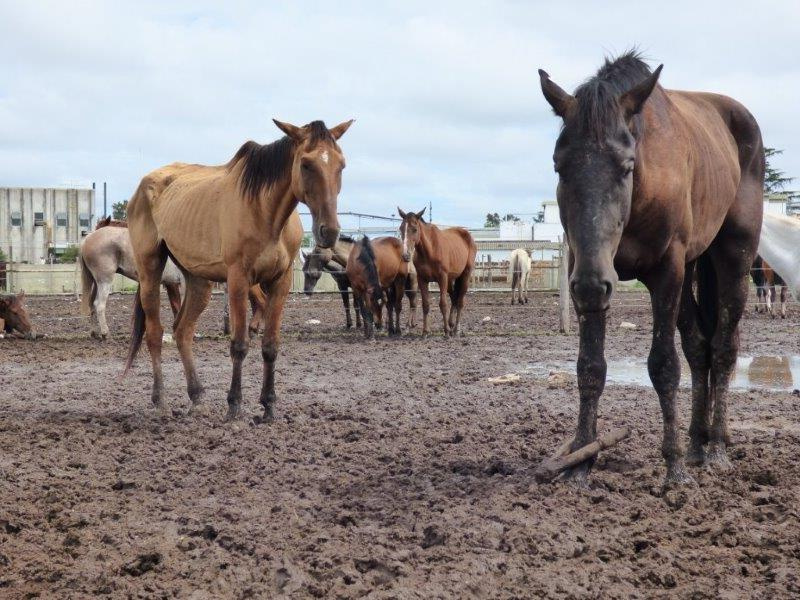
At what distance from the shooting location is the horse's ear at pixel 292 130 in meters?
6.04

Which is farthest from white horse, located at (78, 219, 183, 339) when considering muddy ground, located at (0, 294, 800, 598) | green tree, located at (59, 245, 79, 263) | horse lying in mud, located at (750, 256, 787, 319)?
green tree, located at (59, 245, 79, 263)

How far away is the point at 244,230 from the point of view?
6.16 meters

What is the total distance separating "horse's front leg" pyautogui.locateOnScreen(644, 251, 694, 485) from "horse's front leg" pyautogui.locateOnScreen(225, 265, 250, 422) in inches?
125

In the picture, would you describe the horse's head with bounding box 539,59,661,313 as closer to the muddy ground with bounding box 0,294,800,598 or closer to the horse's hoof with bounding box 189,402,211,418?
the muddy ground with bounding box 0,294,800,598

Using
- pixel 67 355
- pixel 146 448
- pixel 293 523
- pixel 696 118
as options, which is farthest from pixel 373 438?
pixel 67 355

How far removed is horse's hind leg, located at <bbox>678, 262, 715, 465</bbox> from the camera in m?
4.65

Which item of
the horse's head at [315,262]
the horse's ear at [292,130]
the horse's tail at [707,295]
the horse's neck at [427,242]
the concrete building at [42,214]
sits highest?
the concrete building at [42,214]

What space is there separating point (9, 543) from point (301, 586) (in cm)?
140

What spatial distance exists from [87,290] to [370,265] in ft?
15.0

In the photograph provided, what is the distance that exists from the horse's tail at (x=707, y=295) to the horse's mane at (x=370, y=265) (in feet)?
28.1

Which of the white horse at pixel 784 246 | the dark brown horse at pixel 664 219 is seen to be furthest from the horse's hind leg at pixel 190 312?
the white horse at pixel 784 246

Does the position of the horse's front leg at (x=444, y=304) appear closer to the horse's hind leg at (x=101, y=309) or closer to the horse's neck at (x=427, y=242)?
the horse's neck at (x=427, y=242)

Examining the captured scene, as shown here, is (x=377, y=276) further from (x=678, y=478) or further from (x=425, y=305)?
(x=678, y=478)

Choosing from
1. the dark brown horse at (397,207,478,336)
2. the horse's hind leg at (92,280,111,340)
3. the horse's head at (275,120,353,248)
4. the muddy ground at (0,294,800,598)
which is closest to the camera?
the muddy ground at (0,294,800,598)
